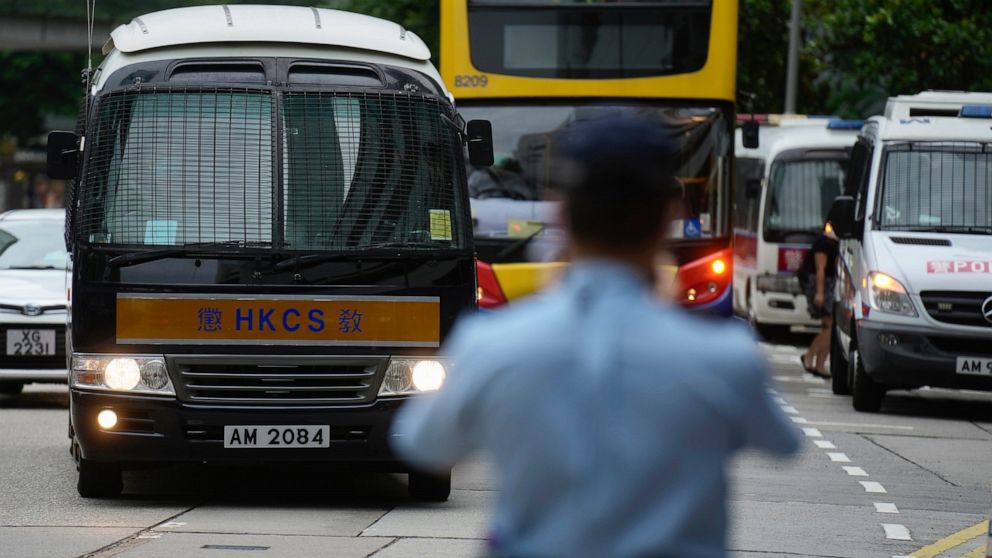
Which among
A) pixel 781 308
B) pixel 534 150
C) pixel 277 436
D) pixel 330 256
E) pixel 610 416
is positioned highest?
pixel 534 150

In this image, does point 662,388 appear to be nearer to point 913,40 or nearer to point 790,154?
point 790,154

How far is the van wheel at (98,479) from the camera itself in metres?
10.3

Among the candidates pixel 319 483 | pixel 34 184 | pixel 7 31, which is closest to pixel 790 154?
pixel 319 483

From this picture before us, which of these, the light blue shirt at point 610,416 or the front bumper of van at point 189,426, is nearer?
the light blue shirt at point 610,416

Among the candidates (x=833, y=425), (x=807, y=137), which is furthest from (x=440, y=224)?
(x=807, y=137)

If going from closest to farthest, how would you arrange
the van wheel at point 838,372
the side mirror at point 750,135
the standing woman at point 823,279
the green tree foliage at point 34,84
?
1. the side mirror at point 750,135
2. the van wheel at point 838,372
3. the standing woman at point 823,279
4. the green tree foliage at point 34,84

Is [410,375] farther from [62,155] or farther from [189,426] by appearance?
[62,155]

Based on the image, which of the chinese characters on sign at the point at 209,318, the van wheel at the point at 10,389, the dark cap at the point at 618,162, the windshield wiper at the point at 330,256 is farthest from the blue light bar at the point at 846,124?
the dark cap at the point at 618,162

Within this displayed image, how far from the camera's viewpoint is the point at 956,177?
17.6 m

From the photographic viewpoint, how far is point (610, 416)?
3111 mm

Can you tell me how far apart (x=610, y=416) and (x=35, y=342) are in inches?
528

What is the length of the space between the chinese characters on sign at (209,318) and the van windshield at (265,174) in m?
0.42

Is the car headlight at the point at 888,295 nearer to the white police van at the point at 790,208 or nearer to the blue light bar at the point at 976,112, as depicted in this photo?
the blue light bar at the point at 976,112

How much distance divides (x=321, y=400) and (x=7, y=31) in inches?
1915
